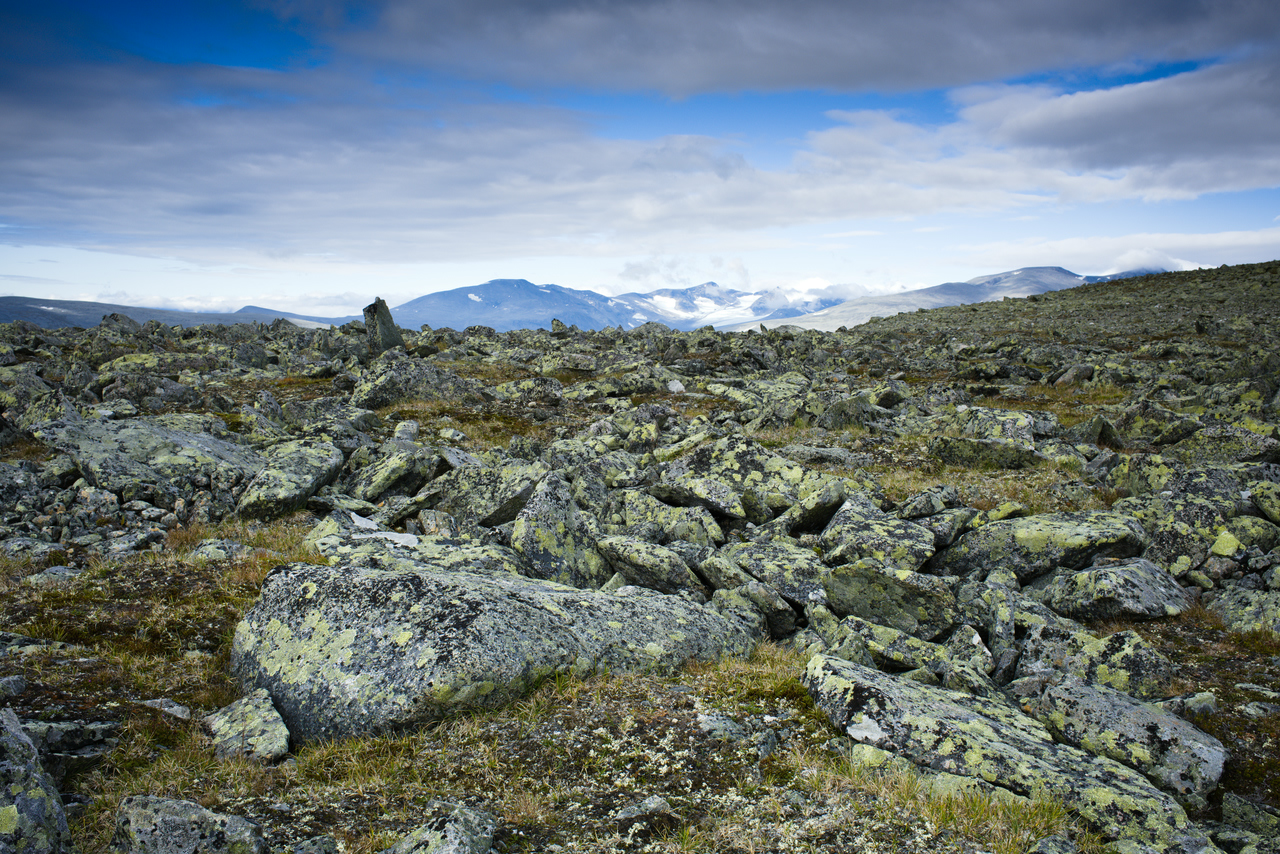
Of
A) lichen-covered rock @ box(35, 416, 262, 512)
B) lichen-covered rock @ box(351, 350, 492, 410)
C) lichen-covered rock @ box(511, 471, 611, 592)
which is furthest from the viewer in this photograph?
lichen-covered rock @ box(351, 350, 492, 410)

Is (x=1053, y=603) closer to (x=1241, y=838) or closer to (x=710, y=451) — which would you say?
(x=1241, y=838)

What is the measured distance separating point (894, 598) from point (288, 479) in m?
14.9

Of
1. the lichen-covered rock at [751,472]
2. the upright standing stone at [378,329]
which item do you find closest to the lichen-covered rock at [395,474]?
the lichen-covered rock at [751,472]

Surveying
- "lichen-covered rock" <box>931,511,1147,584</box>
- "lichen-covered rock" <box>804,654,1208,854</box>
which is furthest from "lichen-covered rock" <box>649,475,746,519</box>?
"lichen-covered rock" <box>804,654,1208,854</box>

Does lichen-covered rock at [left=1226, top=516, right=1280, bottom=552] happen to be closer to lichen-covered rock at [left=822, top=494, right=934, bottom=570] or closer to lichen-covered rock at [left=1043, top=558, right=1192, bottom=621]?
lichen-covered rock at [left=1043, top=558, right=1192, bottom=621]

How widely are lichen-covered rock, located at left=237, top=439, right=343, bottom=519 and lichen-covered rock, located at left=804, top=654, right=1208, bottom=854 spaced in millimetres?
13735

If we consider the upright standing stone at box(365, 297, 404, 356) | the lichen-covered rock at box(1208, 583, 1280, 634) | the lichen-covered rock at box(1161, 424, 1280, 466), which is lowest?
the lichen-covered rock at box(1208, 583, 1280, 634)

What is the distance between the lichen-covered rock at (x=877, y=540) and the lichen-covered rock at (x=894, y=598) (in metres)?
0.78

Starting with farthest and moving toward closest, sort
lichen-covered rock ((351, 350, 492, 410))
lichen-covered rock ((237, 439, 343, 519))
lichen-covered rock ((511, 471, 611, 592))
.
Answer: lichen-covered rock ((351, 350, 492, 410)) < lichen-covered rock ((237, 439, 343, 519)) < lichen-covered rock ((511, 471, 611, 592))

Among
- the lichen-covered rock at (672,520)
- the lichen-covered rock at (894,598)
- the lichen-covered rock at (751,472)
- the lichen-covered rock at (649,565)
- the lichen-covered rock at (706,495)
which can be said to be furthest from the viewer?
the lichen-covered rock at (751,472)

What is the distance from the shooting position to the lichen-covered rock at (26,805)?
14.7ft

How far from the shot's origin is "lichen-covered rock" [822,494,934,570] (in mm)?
13203

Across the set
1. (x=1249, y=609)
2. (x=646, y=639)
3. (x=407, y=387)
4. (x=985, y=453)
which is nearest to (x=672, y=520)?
A: (x=646, y=639)

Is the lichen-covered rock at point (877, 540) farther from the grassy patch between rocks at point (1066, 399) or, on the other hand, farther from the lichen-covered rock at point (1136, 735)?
the grassy patch between rocks at point (1066, 399)
